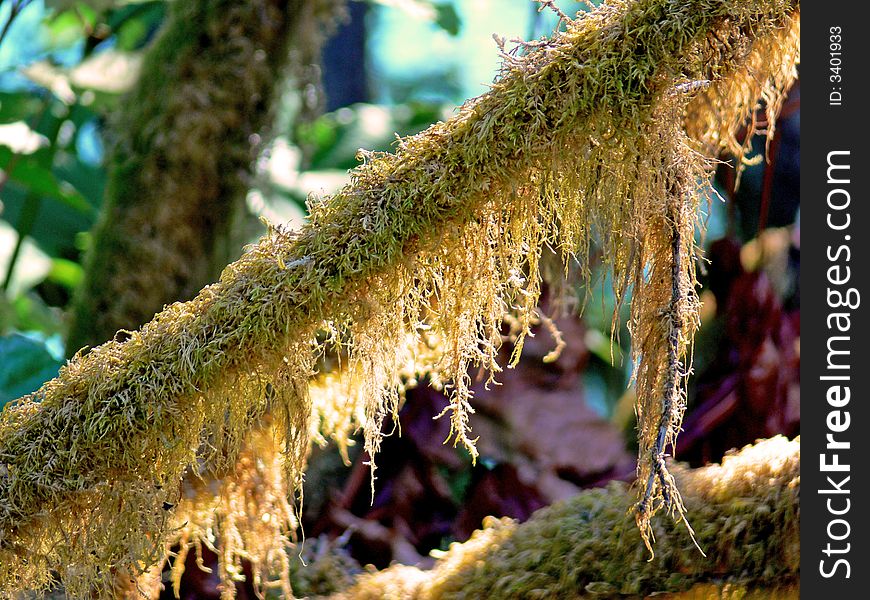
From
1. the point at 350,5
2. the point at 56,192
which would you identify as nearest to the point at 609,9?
the point at 56,192

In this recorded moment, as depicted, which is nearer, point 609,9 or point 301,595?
point 609,9

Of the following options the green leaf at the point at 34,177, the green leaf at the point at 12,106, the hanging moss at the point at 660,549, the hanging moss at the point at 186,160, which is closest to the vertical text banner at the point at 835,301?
the hanging moss at the point at 660,549

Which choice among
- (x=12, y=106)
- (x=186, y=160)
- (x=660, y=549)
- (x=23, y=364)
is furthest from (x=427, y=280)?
(x=12, y=106)

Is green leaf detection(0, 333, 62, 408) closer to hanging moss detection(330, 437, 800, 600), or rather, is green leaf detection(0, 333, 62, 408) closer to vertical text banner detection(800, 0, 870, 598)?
hanging moss detection(330, 437, 800, 600)

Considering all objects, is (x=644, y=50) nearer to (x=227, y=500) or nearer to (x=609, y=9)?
(x=609, y=9)

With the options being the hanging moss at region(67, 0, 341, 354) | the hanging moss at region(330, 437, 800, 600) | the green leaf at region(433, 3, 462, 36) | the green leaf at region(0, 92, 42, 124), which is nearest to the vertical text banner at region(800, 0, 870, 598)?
the hanging moss at region(330, 437, 800, 600)

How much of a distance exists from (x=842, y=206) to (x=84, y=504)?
0.78 m

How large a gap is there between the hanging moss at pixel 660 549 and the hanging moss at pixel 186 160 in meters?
0.76

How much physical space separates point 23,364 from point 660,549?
1209 millimetres

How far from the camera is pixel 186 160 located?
138cm

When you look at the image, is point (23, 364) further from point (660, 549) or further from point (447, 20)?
point (447, 20)

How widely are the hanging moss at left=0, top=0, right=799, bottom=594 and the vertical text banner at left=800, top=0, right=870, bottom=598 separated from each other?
0.05 m

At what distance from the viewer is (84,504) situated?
77 cm

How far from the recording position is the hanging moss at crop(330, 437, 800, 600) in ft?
2.50
